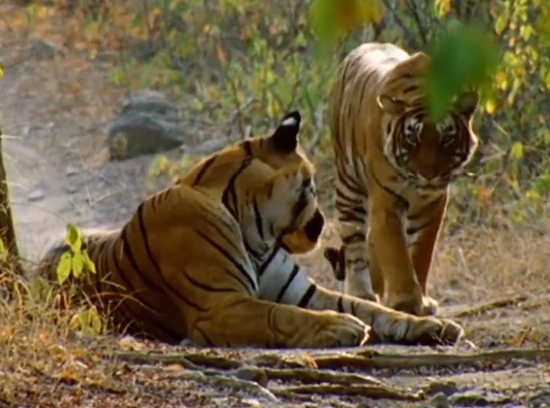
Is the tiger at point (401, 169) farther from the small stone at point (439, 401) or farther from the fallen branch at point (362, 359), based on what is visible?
the small stone at point (439, 401)

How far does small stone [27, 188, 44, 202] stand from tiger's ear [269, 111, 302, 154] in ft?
21.9

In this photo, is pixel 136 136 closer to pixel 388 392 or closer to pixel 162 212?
pixel 162 212

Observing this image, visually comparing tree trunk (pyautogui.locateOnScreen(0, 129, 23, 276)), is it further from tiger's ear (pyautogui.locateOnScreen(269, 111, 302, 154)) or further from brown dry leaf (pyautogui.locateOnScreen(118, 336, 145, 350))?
tiger's ear (pyautogui.locateOnScreen(269, 111, 302, 154))

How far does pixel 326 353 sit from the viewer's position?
4.11 meters

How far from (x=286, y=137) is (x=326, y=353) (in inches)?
50.6

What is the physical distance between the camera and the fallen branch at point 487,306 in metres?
5.87

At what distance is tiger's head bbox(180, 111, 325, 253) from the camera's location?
5.11 metres

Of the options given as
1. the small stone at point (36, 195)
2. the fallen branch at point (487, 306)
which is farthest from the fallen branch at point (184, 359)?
the small stone at point (36, 195)

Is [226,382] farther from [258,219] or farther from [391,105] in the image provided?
[391,105]

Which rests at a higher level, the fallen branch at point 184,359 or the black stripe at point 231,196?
the black stripe at point 231,196

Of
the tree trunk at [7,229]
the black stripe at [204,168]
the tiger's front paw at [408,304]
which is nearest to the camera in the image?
the tree trunk at [7,229]

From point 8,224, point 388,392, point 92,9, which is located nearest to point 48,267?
point 8,224

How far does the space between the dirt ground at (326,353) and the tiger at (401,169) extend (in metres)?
0.31

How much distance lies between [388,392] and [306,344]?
0.74 m
